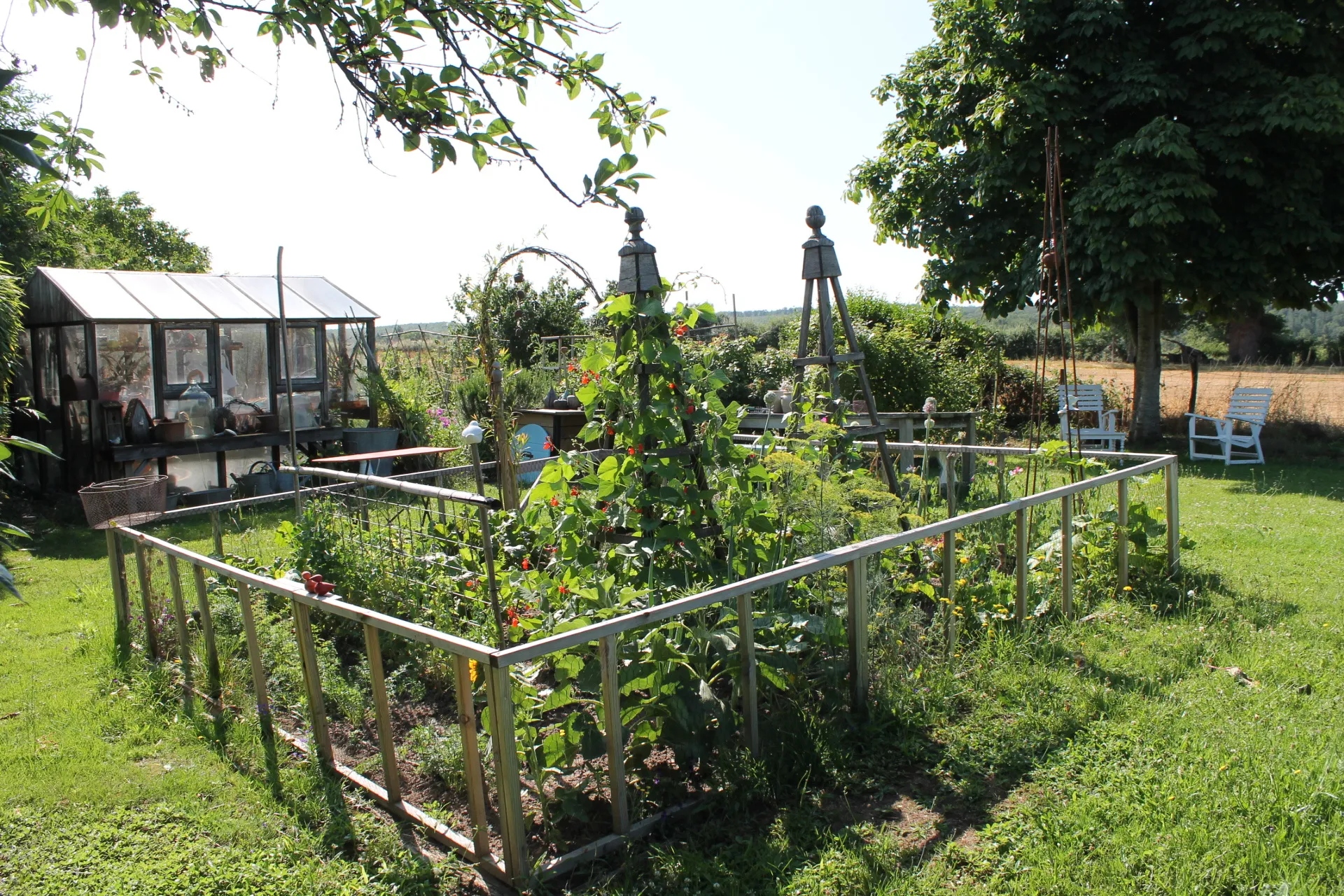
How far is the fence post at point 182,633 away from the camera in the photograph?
4453 mm

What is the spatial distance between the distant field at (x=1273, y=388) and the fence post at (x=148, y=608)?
45.0 feet

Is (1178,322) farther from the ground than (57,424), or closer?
farther from the ground

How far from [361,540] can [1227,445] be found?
10799 millimetres

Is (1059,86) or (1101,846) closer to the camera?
(1101,846)

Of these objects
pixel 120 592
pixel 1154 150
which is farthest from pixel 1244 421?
pixel 120 592

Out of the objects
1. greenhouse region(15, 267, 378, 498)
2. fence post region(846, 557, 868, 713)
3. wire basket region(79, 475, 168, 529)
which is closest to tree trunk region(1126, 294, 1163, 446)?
greenhouse region(15, 267, 378, 498)

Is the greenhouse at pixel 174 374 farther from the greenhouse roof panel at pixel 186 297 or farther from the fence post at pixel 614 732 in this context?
the fence post at pixel 614 732

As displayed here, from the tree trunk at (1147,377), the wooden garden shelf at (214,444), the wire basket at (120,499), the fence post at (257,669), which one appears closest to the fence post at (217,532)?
the fence post at (257,669)

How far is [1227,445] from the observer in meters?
11.5

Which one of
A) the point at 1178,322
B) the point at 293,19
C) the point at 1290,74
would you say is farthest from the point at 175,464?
the point at 1178,322

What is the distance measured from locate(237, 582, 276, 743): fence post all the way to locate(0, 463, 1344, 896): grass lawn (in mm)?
98

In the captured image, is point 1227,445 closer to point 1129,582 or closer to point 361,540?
point 1129,582

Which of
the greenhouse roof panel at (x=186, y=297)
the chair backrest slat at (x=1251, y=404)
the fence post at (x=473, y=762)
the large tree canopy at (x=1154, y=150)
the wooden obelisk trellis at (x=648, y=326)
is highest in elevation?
the large tree canopy at (x=1154, y=150)

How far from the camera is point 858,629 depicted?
3797 millimetres
